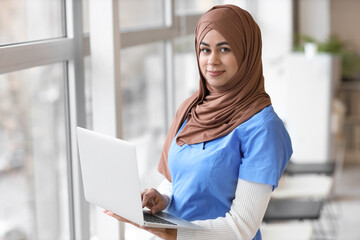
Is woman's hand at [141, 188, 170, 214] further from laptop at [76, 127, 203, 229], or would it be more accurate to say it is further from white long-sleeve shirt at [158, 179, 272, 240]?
white long-sleeve shirt at [158, 179, 272, 240]

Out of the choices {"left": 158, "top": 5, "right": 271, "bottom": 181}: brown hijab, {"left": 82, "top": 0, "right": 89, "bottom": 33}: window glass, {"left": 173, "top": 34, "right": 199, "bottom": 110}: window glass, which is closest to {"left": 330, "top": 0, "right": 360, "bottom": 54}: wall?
{"left": 173, "top": 34, "right": 199, "bottom": 110}: window glass

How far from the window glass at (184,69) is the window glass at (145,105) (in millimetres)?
186

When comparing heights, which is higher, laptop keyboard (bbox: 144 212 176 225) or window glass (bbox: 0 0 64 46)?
A: window glass (bbox: 0 0 64 46)

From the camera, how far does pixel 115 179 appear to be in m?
1.53

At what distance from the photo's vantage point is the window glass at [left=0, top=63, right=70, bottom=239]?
6.44 feet

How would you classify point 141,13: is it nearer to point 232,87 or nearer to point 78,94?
point 78,94

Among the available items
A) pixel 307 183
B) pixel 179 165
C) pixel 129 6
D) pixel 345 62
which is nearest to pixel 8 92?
pixel 179 165

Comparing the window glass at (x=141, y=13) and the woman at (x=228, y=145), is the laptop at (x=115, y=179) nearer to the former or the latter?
the woman at (x=228, y=145)

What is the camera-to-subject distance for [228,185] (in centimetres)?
161

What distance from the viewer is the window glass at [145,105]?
2.94m

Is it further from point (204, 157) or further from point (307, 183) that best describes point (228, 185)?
point (307, 183)

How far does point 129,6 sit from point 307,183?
6.97 feet

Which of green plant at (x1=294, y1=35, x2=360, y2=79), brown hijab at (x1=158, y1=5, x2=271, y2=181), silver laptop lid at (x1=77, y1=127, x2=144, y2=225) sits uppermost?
brown hijab at (x1=158, y1=5, x2=271, y2=181)

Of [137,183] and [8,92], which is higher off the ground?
[8,92]
